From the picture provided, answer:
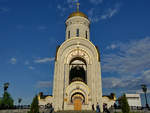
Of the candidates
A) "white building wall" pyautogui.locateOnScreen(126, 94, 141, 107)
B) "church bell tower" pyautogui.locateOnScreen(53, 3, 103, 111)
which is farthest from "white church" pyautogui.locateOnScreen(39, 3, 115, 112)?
"white building wall" pyautogui.locateOnScreen(126, 94, 141, 107)

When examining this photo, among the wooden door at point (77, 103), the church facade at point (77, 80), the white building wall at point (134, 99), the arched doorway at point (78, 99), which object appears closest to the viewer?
the church facade at point (77, 80)

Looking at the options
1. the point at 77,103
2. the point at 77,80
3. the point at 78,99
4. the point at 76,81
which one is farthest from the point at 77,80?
the point at 77,103

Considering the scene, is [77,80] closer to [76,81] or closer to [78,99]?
[76,81]

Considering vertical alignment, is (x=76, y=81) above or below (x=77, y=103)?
above

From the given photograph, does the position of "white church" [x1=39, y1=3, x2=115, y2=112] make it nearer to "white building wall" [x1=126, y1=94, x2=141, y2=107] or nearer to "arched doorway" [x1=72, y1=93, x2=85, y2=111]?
"arched doorway" [x1=72, y1=93, x2=85, y2=111]

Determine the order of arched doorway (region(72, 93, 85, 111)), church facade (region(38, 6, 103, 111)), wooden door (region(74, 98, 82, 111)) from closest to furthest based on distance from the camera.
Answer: church facade (region(38, 6, 103, 111))
wooden door (region(74, 98, 82, 111))
arched doorway (region(72, 93, 85, 111))

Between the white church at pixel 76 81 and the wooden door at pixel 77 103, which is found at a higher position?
the white church at pixel 76 81

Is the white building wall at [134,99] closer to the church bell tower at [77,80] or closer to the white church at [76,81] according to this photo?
the white church at [76,81]

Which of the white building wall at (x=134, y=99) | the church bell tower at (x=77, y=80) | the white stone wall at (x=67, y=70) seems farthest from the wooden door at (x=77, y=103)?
the white building wall at (x=134, y=99)

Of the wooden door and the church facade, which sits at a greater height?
the church facade

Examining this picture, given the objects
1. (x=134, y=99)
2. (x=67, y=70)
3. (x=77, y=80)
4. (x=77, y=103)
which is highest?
(x=67, y=70)

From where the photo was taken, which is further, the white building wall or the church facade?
the white building wall

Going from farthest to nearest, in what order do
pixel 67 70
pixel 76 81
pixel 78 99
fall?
pixel 67 70 → pixel 78 99 → pixel 76 81

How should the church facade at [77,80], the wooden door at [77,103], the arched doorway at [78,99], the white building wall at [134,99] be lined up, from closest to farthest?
the church facade at [77,80] → the wooden door at [77,103] → the arched doorway at [78,99] → the white building wall at [134,99]
